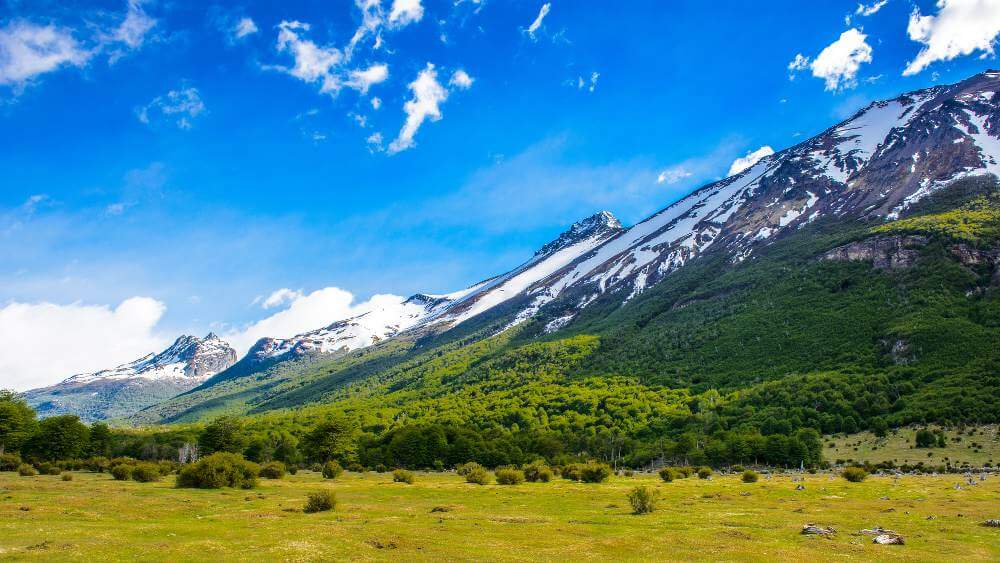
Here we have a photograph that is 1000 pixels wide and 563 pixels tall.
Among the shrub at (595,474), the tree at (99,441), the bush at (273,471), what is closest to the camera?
the bush at (273,471)

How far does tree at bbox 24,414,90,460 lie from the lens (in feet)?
282

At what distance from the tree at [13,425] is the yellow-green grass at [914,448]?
12194 centimetres

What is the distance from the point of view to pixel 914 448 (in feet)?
265

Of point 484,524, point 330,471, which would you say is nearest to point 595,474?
point 330,471

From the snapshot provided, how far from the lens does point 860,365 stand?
116562mm

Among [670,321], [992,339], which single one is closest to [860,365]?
[992,339]

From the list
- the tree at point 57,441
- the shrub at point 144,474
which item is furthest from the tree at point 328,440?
the shrub at point 144,474

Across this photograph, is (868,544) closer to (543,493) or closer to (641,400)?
(543,493)

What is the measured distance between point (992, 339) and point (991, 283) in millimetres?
35769

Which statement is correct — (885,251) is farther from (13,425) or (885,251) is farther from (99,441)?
(13,425)

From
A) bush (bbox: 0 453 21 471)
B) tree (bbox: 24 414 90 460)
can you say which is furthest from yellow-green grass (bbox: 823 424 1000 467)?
tree (bbox: 24 414 90 460)

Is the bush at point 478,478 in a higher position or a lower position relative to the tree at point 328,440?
lower

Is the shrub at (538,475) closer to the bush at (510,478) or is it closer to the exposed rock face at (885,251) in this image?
the bush at (510,478)

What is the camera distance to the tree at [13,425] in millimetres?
79125
